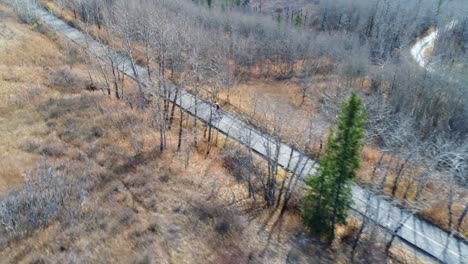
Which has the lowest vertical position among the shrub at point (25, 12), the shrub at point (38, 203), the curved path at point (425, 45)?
the shrub at point (38, 203)

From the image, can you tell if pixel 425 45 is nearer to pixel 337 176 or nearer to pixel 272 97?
pixel 272 97

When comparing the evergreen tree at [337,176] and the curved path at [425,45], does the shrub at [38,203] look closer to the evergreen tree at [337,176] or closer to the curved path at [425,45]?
the evergreen tree at [337,176]

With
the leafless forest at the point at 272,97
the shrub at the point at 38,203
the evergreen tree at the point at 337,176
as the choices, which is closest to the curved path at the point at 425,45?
the leafless forest at the point at 272,97

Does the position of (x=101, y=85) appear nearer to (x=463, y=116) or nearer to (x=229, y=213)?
(x=229, y=213)

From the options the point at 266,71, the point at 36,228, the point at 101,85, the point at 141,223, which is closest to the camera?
the point at 36,228

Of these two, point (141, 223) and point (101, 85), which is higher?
point (101, 85)

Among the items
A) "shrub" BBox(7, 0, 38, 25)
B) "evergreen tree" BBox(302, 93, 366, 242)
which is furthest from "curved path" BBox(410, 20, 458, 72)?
"shrub" BBox(7, 0, 38, 25)

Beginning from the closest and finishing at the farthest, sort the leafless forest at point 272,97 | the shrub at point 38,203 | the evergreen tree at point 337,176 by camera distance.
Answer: the evergreen tree at point 337,176 → the shrub at point 38,203 → the leafless forest at point 272,97

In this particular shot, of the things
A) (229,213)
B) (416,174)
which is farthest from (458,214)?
(229,213)

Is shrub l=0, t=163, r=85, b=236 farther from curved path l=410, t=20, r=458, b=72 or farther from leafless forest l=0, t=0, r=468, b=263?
curved path l=410, t=20, r=458, b=72
